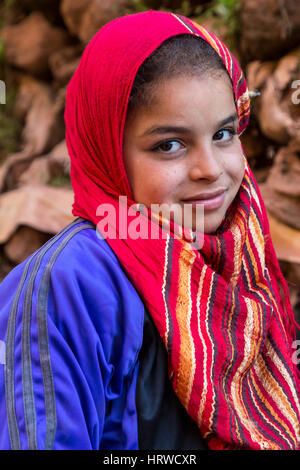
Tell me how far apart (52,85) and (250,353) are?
4.69 m

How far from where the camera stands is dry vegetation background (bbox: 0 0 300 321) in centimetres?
279

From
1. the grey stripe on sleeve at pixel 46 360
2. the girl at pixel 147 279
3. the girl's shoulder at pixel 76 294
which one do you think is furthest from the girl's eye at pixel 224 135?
the grey stripe on sleeve at pixel 46 360

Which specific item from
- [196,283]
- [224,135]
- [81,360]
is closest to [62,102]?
[224,135]

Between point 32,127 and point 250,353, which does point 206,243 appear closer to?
point 250,353

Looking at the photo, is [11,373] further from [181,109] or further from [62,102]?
[62,102]

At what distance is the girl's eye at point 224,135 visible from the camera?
3.51 feet

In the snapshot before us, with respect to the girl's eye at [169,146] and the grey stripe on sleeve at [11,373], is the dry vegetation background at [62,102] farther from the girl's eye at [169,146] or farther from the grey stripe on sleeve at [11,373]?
the grey stripe on sleeve at [11,373]

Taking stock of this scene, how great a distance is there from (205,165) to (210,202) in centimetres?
10

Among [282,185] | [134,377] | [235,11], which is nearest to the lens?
[134,377]

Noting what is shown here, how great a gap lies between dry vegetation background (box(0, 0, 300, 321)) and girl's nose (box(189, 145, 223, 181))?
0.49m

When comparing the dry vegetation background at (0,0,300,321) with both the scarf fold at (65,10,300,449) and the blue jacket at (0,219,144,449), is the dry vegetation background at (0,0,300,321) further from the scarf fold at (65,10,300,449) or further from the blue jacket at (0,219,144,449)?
the blue jacket at (0,219,144,449)

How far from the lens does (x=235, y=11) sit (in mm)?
3133

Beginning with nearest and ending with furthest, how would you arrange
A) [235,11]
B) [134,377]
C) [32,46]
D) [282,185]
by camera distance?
[134,377], [282,185], [235,11], [32,46]
